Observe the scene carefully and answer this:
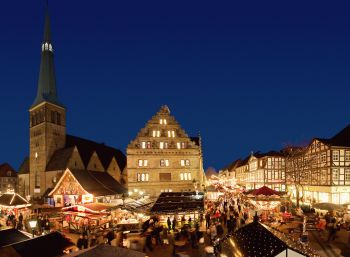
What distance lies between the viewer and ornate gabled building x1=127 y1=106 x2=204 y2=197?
44.8 m

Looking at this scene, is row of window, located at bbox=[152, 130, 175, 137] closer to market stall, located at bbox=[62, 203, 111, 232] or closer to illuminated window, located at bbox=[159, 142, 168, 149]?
illuminated window, located at bbox=[159, 142, 168, 149]

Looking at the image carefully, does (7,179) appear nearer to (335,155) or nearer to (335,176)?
(335,176)

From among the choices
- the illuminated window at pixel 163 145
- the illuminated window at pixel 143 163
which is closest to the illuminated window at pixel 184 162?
the illuminated window at pixel 163 145

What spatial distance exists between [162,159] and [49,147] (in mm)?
26697

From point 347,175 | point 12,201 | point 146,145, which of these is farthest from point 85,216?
point 347,175

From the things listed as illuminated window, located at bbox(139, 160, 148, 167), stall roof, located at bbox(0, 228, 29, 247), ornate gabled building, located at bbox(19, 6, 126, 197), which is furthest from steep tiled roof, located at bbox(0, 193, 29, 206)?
ornate gabled building, located at bbox(19, 6, 126, 197)

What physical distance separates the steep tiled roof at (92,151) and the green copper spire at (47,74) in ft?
26.7

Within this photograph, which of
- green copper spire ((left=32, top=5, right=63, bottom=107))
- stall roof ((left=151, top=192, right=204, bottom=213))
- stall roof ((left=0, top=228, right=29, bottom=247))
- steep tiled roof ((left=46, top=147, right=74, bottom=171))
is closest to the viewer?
stall roof ((left=0, top=228, right=29, bottom=247))

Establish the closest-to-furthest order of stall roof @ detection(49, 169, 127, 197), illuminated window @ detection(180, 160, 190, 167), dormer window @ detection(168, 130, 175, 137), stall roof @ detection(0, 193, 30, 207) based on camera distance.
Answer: stall roof @ detection(0, 193, 30, 207)
stall roof @ detection(49, 169, 127, 197)
dormer window @ detection(168, 130, 175, 137)
illuminated window @ detection(180, 160, 190, 167)

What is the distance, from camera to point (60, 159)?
58.9m

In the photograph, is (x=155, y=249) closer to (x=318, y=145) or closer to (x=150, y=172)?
(x=150, y=172)

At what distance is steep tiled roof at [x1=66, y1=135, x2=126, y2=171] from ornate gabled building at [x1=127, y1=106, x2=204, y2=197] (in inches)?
784

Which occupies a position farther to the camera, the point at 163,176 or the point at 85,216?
the point at 163,176

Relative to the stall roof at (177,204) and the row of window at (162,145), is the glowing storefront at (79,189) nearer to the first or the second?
the row of window at (162,145)
